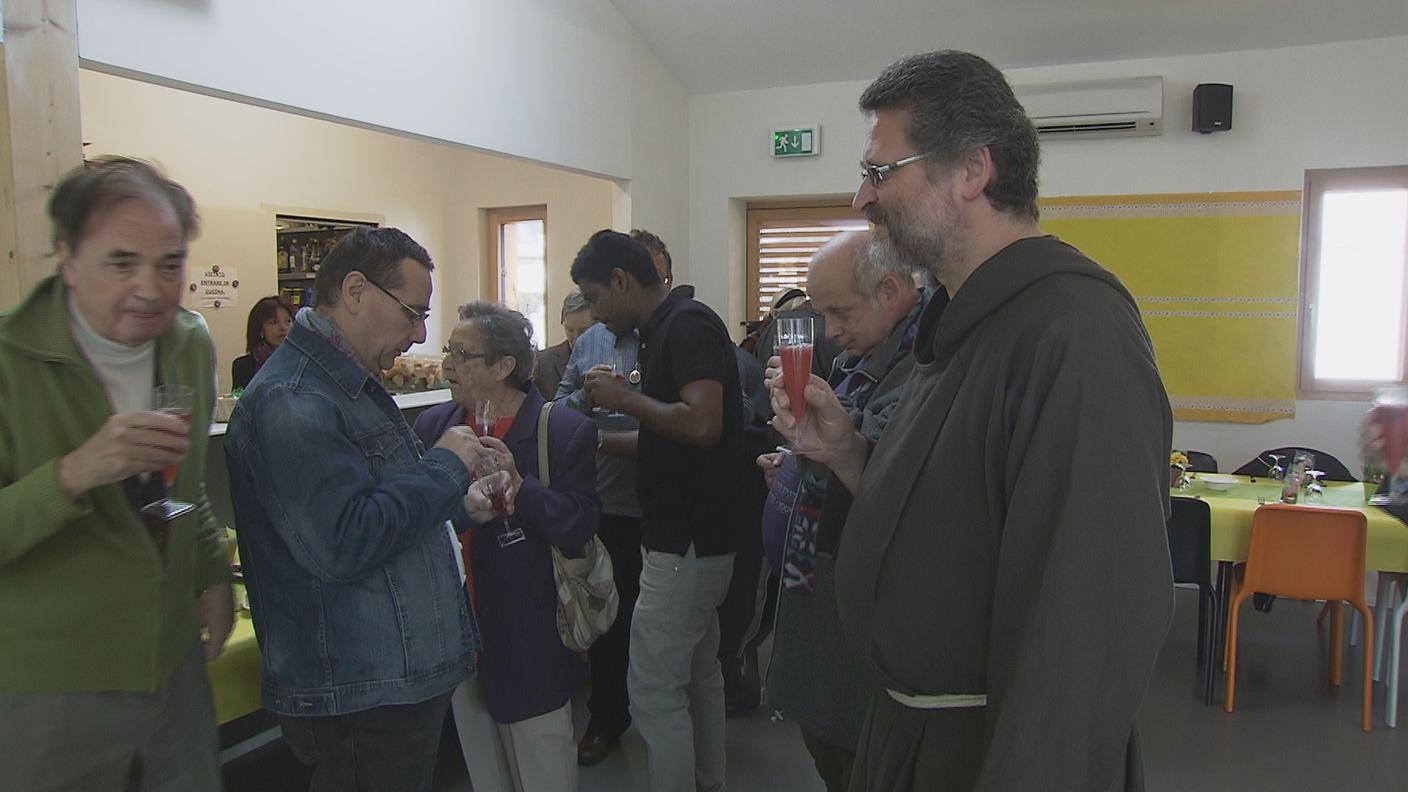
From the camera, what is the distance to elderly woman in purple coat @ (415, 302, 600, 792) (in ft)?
7.83

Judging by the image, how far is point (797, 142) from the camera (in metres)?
6.13

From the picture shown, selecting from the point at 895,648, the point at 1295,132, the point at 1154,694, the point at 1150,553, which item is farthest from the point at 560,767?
the point at 1295,132

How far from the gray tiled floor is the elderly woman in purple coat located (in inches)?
34.3

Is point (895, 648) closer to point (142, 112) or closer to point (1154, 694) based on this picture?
point (1154, 694)

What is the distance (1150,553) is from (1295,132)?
530cm

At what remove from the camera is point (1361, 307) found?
536cm

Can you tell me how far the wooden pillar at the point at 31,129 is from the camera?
6.77 ft

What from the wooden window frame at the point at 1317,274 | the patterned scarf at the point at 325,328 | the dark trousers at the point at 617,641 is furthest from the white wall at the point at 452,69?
the wooden window frame at the point at 1317,274

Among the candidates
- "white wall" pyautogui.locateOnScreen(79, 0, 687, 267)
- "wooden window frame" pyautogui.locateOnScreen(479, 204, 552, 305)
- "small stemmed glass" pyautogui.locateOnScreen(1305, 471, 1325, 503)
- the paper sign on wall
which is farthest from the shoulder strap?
"wooden window frame" pyautogui.locateOnScreen(479, 204, 552, 305)

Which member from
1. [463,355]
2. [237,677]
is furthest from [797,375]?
[237,677]

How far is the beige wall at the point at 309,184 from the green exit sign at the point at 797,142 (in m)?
1.19

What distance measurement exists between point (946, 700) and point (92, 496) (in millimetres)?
1376

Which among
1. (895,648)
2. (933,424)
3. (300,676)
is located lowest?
(300,676)

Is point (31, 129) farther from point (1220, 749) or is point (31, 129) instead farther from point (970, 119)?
point (1220, 749)
